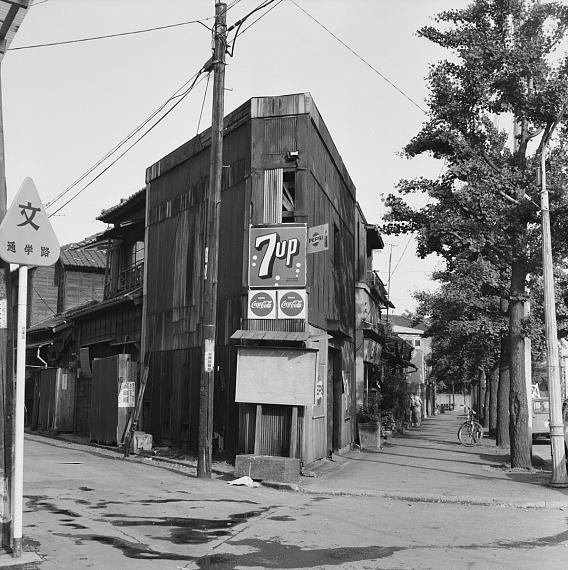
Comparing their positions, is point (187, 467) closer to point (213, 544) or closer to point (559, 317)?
point (213, 544)

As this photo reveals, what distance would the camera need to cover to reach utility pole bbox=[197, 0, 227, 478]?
14117mm

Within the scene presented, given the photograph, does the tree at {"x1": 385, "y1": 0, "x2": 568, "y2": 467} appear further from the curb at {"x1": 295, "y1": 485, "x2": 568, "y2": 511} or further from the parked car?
the parked car

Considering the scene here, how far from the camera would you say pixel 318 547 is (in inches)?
329

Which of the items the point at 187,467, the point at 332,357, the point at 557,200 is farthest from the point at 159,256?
the point at 557,200

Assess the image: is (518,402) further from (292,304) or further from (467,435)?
(467,435)

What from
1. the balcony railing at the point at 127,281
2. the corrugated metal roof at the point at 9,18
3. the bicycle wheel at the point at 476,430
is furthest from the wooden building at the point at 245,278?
the corrugated metal roof at the point at 9,18

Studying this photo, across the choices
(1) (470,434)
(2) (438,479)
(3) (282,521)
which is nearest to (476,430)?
(1) (470,434)

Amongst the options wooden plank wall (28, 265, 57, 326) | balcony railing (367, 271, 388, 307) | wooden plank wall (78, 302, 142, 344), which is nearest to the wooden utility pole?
wooden plank wall (78, 302, 142, 344)

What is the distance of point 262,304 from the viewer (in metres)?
15.7

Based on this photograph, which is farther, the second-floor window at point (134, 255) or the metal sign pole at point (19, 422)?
the second-floor window at point (134, 255)

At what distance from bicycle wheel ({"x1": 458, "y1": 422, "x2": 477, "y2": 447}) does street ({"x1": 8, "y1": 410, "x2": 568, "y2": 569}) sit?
9546 millimetres

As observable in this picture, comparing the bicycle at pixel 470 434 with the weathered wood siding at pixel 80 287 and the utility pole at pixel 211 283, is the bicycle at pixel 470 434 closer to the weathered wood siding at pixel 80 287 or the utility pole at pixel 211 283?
the utility pole at pixel 211 283

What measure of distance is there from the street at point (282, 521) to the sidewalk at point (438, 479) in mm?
50

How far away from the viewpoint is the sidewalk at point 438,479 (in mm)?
13070
